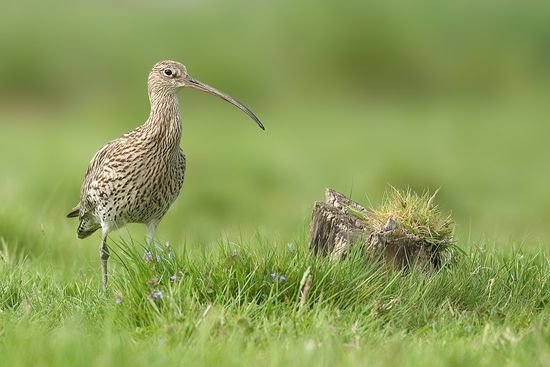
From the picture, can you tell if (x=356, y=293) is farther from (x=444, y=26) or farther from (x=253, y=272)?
(x=444, y=26)

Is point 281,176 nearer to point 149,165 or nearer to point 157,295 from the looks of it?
point 149,165

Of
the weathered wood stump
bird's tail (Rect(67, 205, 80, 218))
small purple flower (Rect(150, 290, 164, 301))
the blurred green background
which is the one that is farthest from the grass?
the blurred green background

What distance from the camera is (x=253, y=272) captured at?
625cm

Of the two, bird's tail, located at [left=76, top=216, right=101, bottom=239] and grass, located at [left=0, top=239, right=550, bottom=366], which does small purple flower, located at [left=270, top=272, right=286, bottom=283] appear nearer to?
grass, located at [left=0, top=239, right=550, bottom=366]

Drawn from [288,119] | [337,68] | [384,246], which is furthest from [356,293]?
[337,68]

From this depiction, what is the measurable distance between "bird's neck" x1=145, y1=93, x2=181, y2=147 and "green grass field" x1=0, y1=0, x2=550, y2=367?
77 centimetres

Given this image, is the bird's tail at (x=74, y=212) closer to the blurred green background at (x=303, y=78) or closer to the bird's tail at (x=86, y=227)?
the bird's tail at (x=86, y=227)

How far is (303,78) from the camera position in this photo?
870 inches

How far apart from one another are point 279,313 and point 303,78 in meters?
16.2

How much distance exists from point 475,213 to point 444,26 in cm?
938

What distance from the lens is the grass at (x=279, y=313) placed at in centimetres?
528

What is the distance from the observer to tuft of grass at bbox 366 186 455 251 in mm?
6684

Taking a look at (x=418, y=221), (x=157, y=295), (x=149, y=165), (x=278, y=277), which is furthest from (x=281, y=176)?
(x=157, y=295)

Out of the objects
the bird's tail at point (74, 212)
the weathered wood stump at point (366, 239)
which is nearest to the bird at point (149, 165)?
the bird's tail at point (74, 212)
